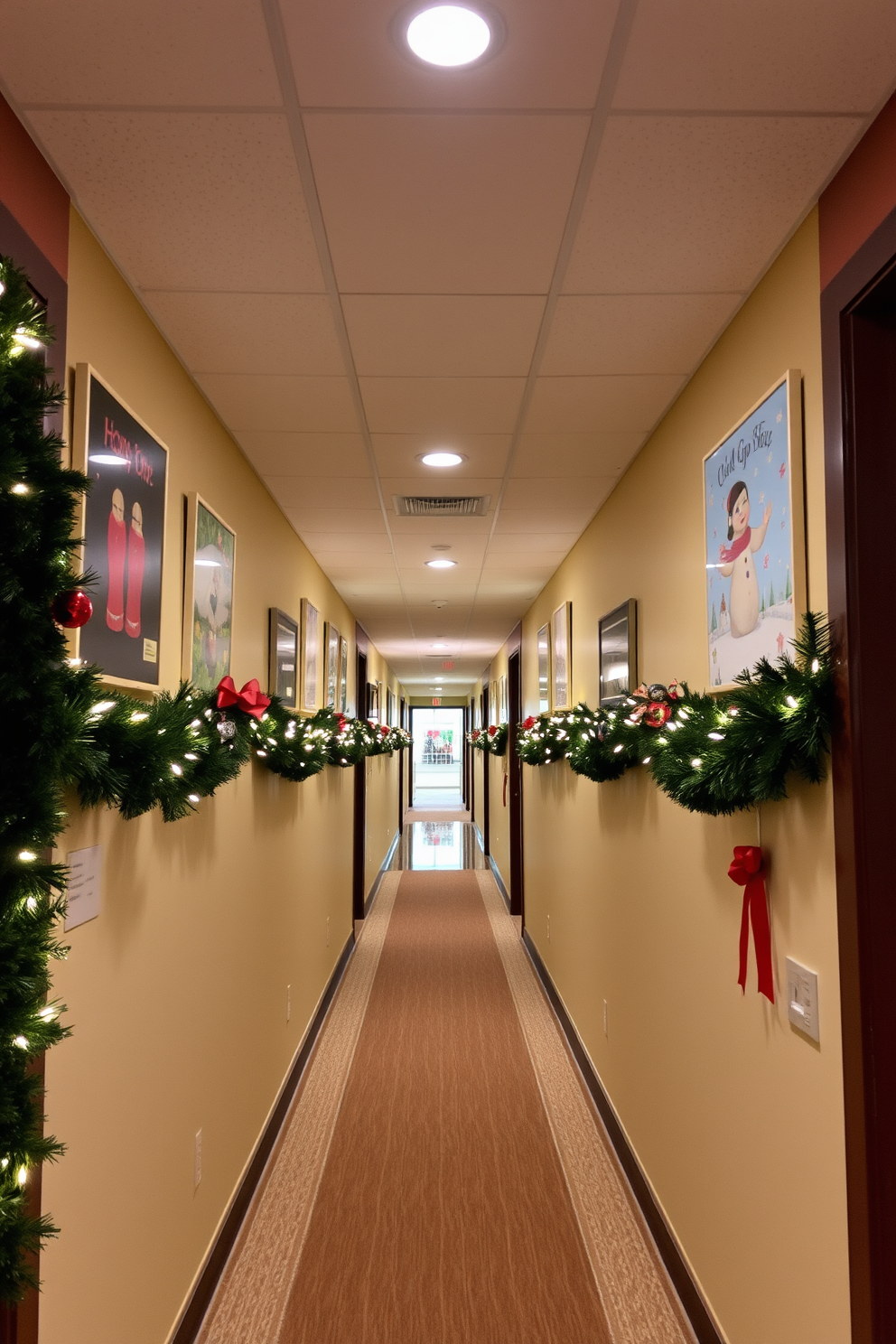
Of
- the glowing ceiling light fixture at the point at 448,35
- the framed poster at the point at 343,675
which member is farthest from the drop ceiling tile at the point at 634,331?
the framed poster at the point at 343,675

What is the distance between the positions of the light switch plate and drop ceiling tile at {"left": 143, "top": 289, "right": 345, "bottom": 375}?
1835 millimetres

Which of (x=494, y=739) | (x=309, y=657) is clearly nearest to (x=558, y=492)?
(x=309, y=657)

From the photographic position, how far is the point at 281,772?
11.3 ft

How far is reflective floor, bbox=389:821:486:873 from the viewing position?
10.7 m

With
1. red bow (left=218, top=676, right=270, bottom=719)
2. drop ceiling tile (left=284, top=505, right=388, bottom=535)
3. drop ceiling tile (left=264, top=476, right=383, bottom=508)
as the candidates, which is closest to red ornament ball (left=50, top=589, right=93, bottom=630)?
red bow (left=218, top=676, right=270, bottom=719)

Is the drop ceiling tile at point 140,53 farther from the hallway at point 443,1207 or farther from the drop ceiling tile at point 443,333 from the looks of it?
the hallway at point 443,1207

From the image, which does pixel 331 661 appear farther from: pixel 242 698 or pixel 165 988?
pixel 165 988

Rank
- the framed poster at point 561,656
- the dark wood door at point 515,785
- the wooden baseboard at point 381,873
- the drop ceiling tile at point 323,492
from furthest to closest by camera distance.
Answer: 1. the wooden baseboard at point 381,873
2. the dark wood door at point 515,785
3. the framed poster at point 561,656
4. the drop ceiling tile at point 323,492

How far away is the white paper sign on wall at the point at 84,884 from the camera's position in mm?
1594

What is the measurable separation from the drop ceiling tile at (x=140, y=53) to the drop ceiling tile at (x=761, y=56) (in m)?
0.58

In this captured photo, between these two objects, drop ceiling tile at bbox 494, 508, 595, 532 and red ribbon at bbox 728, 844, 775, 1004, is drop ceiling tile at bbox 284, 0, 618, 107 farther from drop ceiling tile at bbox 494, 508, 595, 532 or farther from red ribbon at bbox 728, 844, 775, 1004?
drop ceiling tile at bbox 494, 508, 595, 532

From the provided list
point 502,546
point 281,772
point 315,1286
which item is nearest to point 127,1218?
point 315,1286

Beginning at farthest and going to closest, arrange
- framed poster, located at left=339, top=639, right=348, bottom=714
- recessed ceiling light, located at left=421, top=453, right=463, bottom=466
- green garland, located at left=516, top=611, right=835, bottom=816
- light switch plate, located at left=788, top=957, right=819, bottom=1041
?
framed poster, located at left=339, top=639, right=348, bottom=714, recessed ceiling light, located at left=421, top=453, right=463, bottom=466, light switch plate, located at left=788, top=957, right=819, bottom=1041, green garland, located at left=516, top=611, right=835, bottom=816

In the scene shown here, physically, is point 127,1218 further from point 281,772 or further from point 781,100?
point 781,100
